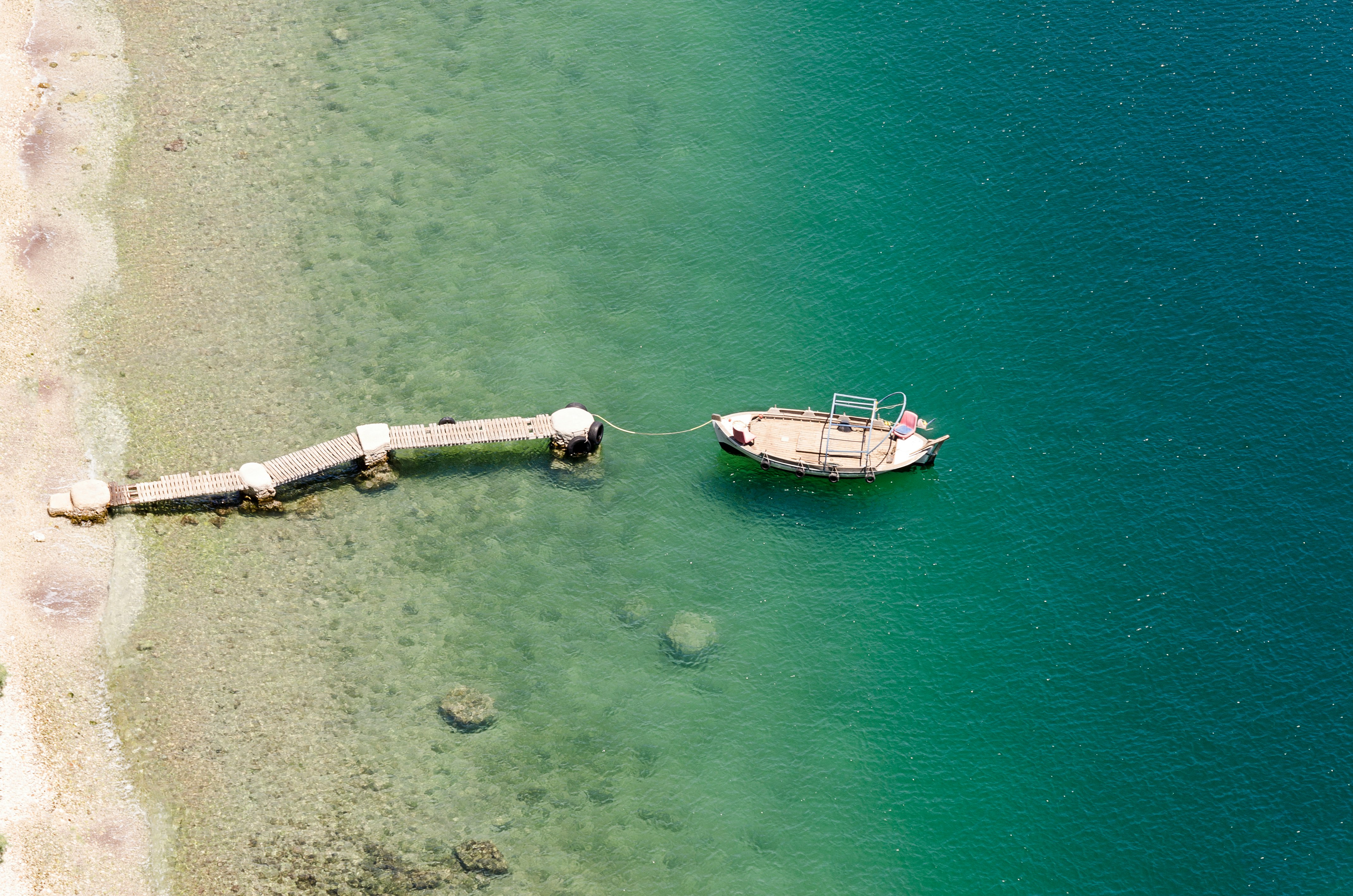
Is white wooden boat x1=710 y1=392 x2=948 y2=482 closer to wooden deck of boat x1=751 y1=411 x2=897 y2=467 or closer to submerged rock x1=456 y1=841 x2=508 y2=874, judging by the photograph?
wooden deck of boat x1=751 y1=411 x2=897 y2=467

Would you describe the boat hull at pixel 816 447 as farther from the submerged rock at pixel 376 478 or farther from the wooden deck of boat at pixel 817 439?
the submerged rock at pixel 376 478

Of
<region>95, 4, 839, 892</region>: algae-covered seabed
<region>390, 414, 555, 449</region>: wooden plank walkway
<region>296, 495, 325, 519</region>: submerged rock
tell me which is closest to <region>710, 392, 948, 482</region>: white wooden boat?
<region>95, 4, 839, 892</region>: algae-covered seabed

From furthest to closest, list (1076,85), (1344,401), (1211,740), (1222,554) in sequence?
(1076,85) < (1344,401) < (1222,554) < (1211,740)

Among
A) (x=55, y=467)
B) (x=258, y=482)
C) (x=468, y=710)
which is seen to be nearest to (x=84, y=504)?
(x=55, y=467)

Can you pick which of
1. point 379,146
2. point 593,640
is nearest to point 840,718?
point 593,640

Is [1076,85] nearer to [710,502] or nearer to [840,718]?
[710,502]

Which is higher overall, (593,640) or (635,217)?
(635,217)

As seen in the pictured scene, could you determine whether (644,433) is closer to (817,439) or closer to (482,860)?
(817,439)

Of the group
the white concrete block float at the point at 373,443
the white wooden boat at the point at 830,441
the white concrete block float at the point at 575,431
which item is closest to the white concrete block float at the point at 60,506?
the white concrete block float at the point at 373,443
